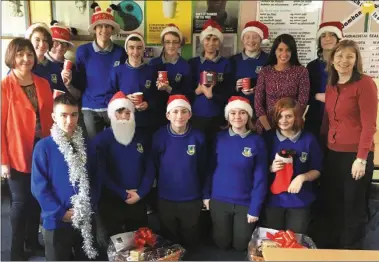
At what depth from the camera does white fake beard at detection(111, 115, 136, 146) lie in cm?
202

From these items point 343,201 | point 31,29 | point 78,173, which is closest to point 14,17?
point 31,29

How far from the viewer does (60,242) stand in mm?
1889

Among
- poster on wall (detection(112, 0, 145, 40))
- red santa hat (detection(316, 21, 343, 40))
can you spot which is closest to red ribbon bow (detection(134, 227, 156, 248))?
poster on wall (detection(112, 0, 145, 40))

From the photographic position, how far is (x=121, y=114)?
2.04 metres

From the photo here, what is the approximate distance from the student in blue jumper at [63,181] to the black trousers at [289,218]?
959mm

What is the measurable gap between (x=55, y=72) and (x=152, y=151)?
Result: 70 centimetres

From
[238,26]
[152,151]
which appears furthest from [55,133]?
[238,26]

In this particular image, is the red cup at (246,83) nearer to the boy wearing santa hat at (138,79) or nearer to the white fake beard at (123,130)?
the boy wearing santa hat at (138,79)

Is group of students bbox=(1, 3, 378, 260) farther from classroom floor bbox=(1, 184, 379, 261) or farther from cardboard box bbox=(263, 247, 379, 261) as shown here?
cardboard box bbox=(263, 247, 379, 261)

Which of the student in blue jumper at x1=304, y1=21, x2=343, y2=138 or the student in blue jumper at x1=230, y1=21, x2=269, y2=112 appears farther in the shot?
the student in blue jumper at x1=230, y1=21, x2=269, y2=112

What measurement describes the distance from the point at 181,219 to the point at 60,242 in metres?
0.65

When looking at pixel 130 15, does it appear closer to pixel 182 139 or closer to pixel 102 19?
pixel 102 19

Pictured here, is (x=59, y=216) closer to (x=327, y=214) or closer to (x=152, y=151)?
(x=152, y=151)

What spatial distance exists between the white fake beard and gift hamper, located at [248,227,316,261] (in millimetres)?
857
